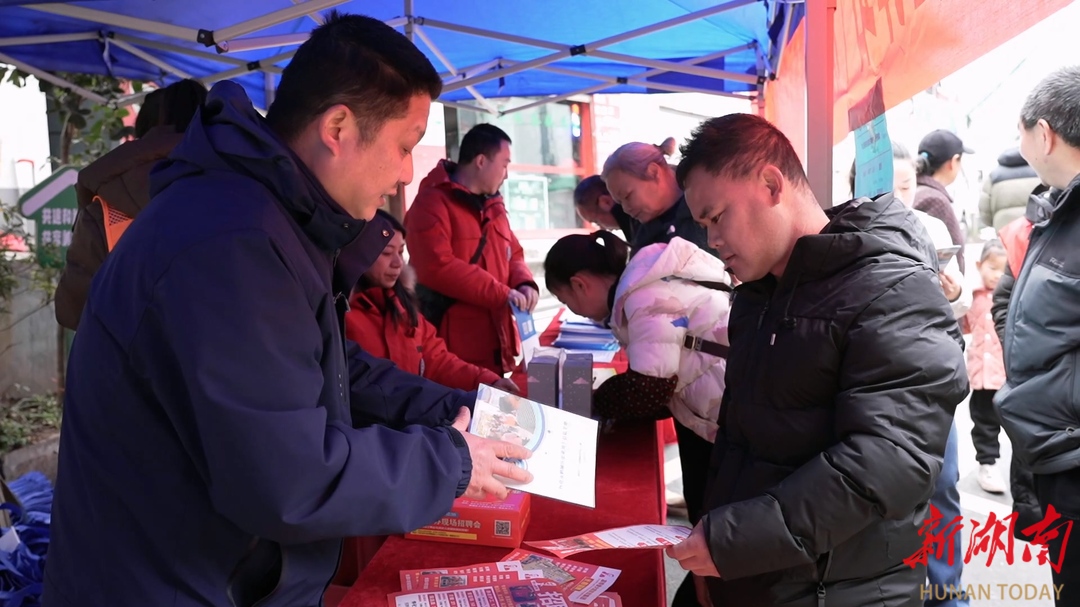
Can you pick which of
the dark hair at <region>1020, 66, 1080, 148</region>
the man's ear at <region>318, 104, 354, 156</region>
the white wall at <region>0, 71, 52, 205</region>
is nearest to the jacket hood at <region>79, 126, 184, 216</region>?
the man's ear at <region>318, 104, 354, 156</region>

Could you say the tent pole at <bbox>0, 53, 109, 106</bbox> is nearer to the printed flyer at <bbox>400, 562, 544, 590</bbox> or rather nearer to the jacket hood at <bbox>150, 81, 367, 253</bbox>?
the jacket hood at <bbox>150, 81, 367, 253</bbox>

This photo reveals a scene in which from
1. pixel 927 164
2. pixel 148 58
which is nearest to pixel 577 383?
pixel 927 164

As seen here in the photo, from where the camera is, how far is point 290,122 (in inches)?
45.6

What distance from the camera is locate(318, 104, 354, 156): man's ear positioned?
3.68 feet

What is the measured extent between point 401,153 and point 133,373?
20.0 inches

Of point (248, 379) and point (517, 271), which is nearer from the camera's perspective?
point (248, 379)

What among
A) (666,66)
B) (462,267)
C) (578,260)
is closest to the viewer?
(578,260)

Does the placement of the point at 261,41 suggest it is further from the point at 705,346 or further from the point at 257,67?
the point at 705,346

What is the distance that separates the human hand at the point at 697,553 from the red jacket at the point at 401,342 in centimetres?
126

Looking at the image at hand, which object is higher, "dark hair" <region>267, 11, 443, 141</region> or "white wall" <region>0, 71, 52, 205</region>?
"white wall" <region>0, 71, 52, 205</region>

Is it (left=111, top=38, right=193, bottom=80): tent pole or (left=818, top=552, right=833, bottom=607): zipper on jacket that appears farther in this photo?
(left=111, top=38, right=193, bottom=80): tent pole

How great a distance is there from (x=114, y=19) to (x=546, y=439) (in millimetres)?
3390

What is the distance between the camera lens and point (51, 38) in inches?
149

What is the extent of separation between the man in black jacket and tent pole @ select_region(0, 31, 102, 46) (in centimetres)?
368
